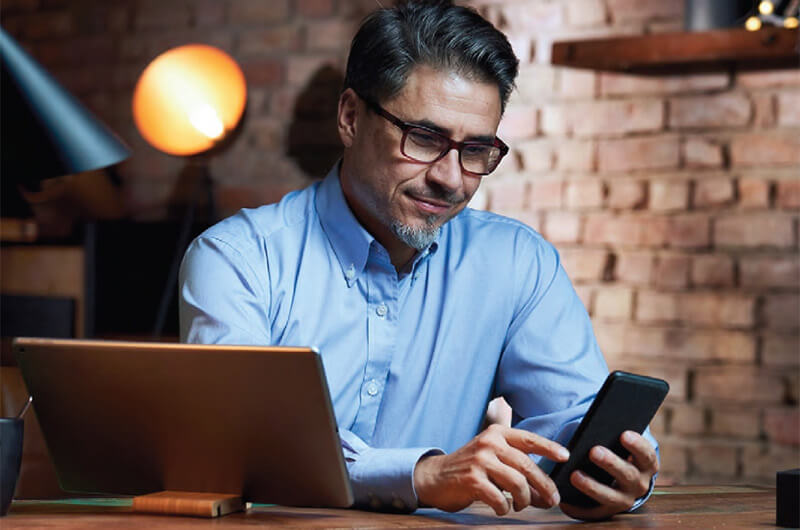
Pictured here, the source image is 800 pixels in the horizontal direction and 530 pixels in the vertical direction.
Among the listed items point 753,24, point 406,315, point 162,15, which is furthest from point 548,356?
point 162,15

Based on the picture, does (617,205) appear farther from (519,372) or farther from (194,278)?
(194,278)

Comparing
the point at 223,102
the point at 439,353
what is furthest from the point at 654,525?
the point at 223,102

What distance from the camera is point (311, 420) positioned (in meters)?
1.07

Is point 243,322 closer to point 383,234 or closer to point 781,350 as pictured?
point 383,234

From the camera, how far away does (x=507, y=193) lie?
102 inches

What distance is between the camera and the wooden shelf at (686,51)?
2.20 meters

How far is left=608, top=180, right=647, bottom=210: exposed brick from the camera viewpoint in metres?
2.42

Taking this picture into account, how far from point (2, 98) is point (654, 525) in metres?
0.95

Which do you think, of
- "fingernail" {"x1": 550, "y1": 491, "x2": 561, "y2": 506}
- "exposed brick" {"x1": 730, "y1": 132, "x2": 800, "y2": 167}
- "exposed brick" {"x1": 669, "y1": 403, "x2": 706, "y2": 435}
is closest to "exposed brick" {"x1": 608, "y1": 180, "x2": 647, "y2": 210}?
"exposed brick" {"x1": 730, "y1": 132, "x2": 800, "y2": 167}

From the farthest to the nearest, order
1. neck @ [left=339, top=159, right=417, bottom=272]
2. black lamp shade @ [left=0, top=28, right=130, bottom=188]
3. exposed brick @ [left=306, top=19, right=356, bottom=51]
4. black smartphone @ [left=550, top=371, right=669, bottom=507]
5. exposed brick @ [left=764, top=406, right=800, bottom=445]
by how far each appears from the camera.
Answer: exposed brick @ [left=306, top=19, right=356, bottom=51] < exposed brick @ [left=764, top=406, right=800, bottom=445] < neck @ [left=339, top=159, right=417, bottom=272] < black lamp shade @ [left=0, top=28, right=130, bottom=188] < black smartphone @ [left=550, top=371, right=669, bottom=507]

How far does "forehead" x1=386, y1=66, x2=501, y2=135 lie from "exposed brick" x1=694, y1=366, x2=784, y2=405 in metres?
1.03

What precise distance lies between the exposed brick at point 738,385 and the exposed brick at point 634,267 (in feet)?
0.75

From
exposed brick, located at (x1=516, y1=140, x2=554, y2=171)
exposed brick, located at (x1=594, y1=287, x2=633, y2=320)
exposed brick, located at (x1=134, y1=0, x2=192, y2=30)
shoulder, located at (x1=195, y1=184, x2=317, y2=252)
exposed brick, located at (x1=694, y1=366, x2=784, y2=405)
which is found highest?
exposed brick, located at (x1=134, y1=0, x2=192, y2=30)

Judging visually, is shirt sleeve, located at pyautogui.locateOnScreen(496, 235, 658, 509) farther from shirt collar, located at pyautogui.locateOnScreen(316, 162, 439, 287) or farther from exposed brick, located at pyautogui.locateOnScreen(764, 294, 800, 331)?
exposed brick, located at pyautogui.locateOnScreen(764, 294, 800, 331)
